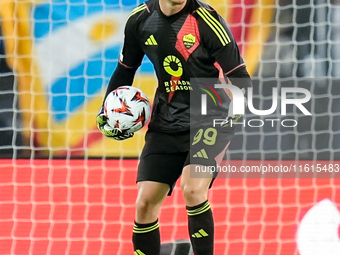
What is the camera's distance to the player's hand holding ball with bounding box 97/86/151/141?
7.22 ft

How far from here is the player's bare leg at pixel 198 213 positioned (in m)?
2.06

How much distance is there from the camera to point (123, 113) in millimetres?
2197

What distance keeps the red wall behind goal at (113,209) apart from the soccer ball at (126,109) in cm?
98

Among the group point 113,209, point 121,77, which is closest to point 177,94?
point 121,77

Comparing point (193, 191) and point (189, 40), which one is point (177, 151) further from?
point (189, 40)

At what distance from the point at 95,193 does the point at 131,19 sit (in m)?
1.92

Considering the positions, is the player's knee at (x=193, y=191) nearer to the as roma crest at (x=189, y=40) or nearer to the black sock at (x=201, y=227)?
the black sock at (x=201, y=227)

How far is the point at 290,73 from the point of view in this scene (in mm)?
5402

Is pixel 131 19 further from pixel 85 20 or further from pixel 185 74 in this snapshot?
pixel 85 20

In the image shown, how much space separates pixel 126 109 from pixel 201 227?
647 millimetres

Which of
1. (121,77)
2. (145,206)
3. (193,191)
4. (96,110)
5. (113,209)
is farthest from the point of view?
(96,110)

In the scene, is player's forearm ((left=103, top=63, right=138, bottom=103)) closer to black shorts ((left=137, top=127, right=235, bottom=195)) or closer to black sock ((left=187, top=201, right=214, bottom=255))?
black shorts ((left=137, top=127, right=235, bottom=195))

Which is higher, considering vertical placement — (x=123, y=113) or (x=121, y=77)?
(x=121, y=77)

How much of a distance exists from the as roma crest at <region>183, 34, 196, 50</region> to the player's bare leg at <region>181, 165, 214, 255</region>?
0.60 metres
